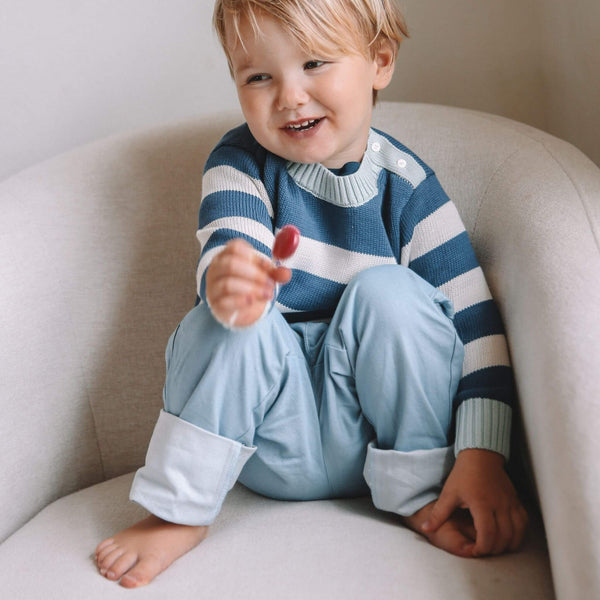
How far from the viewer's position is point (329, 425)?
0.91 metres

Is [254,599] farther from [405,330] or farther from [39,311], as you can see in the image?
[39,311]

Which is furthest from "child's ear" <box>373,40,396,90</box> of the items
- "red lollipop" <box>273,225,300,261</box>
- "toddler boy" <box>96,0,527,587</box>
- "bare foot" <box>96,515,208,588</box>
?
"bare foot" <box>96,515,208,588</box>

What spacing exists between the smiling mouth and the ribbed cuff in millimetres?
351

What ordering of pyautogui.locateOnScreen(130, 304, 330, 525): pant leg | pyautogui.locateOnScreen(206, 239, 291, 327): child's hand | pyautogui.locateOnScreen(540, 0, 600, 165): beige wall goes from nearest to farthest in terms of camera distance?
pyautogui.locateOnScreen(206, 239, 291, 327): child's hand < pyautogui.locateOnScreen(130, 304, 330, 525): pant leg < pyautogui.locateOnScreen(540, 0, 600, 165): beige wall

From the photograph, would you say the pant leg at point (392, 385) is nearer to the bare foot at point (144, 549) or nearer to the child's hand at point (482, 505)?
the child's hand at point (482, 505)

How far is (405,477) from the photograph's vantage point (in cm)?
88

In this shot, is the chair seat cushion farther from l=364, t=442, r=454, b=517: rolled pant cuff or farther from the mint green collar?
the mint green collar

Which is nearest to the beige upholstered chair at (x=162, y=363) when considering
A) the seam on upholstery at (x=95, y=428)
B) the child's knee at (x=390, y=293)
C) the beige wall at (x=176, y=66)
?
the seam on upholstery at (x=95, y=428)

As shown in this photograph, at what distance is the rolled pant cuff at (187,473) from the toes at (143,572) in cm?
5

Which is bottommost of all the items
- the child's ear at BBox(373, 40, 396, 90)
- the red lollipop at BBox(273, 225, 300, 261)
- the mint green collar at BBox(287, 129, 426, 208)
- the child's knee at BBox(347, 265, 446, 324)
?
the child's knee at BBox(347, 265, 446, 324)

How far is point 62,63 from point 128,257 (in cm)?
40

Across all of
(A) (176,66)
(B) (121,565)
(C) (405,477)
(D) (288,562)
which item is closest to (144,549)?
(B) (121,565)

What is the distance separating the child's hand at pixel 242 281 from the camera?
0.75 meters

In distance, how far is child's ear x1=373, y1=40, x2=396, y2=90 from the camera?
1005 mm
